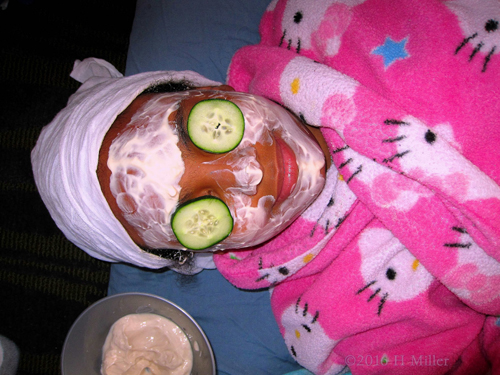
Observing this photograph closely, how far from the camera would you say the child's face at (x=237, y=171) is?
76cm

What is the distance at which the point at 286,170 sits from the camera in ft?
2.61

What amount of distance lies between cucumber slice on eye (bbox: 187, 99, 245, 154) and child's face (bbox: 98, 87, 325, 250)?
4cm

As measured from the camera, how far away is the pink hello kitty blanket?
0.81 m

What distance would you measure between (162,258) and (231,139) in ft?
1.52

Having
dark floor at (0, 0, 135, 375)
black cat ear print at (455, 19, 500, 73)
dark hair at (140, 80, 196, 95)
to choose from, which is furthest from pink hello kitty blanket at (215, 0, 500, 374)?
dark floor at (0, 0, 135, 375)

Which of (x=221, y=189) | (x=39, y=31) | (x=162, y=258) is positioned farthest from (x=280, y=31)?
(x=39, y=31)

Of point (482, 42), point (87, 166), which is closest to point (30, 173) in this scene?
point (87, 166)

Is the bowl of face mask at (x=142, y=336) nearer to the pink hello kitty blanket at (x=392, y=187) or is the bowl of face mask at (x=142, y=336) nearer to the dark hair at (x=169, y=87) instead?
the pink hello kitty blanket at (x=392, y=187)

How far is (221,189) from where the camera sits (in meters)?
0.78

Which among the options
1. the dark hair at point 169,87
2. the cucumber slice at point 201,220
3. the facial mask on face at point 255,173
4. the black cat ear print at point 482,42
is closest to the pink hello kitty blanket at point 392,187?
the black cat ear print at point 482,42

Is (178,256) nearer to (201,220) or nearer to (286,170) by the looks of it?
(201,220)

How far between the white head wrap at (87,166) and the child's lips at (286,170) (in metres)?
0.40

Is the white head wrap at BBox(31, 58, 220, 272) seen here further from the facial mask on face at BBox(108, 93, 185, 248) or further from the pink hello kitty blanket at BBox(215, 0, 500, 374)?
the pink hello kitty blanket at BBox(215, 0, 500, 374)

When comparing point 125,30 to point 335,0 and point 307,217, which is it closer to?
point 335,0
